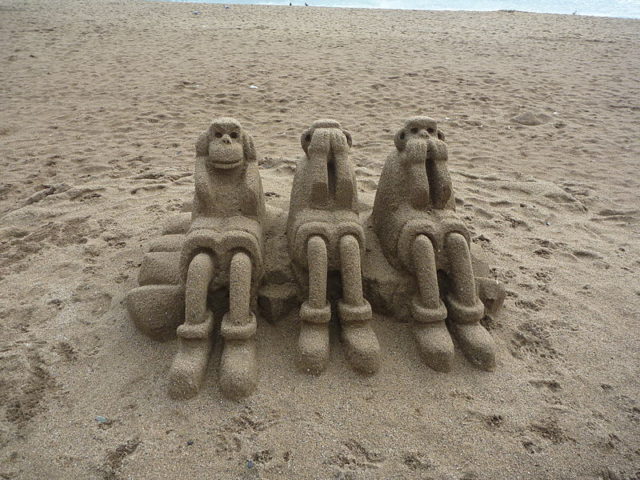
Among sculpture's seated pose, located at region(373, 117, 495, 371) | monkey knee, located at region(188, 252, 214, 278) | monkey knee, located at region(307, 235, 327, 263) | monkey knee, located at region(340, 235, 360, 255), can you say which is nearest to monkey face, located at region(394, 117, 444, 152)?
sculpture's seated pose, located at region(373, 117, 495, 371)

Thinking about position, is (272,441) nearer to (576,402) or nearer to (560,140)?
(576,402)

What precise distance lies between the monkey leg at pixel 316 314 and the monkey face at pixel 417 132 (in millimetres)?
697

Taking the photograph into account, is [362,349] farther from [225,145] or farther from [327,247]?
[225,145]

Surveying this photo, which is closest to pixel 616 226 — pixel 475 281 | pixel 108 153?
pixel 475 281

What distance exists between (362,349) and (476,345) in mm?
533

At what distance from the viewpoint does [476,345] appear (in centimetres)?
203

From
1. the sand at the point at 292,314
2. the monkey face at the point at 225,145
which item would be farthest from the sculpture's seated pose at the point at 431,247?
the monkey face at the point at 225,145

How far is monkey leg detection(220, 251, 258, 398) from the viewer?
1.90m

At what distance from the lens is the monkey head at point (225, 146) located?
84.2 inches

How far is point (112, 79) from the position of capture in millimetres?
6875

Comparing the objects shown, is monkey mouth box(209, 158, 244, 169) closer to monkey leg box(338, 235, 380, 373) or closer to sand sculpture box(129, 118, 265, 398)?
sand sculpture box(129, 118, 265, 398)

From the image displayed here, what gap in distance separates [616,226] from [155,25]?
10733 mm

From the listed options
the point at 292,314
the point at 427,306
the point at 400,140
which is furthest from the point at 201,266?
the point at 400,140

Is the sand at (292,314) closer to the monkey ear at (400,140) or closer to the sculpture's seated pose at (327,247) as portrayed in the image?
the sculpture's seated pose at (327,247)
